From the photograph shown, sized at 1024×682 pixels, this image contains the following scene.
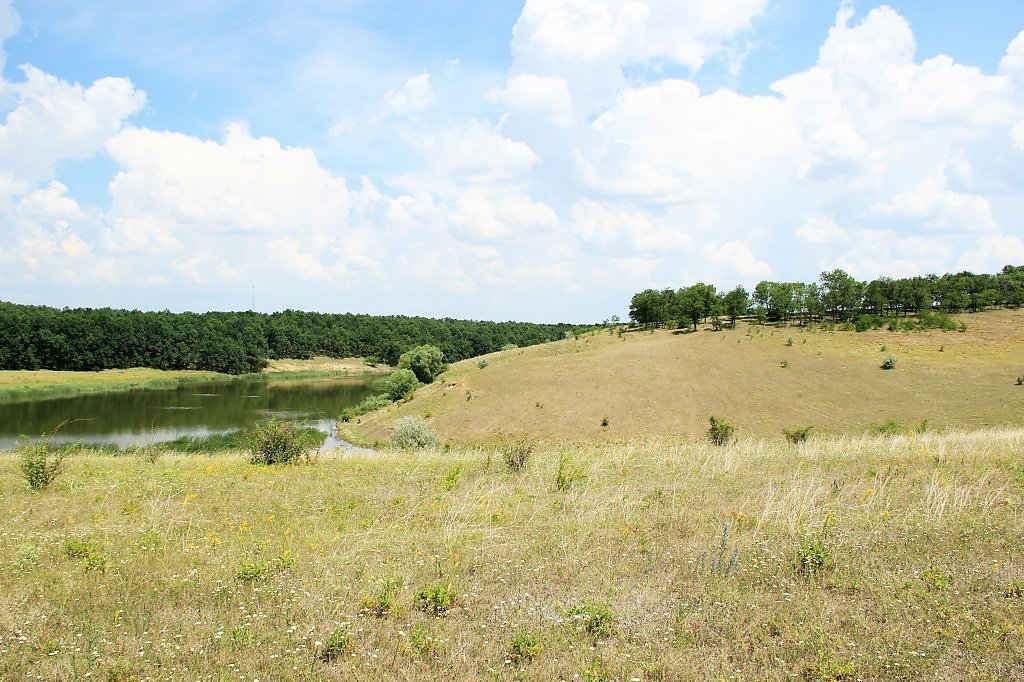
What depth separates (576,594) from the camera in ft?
19.6

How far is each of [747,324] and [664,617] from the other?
283 feet

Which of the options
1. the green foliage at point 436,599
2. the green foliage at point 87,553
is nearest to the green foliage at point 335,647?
the green foliage at point 436,599

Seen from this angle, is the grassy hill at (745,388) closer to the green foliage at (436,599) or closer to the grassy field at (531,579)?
the grassy field at (531,579)

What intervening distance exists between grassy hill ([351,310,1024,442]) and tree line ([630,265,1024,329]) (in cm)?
759

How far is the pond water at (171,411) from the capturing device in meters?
48.5

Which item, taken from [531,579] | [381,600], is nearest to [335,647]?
[381,600]

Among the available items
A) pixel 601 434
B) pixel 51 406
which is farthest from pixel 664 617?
→ pixel 51 406

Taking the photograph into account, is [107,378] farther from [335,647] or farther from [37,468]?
[335,647]

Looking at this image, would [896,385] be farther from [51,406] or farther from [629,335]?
[51,406]

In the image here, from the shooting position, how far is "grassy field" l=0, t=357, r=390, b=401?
7731cm

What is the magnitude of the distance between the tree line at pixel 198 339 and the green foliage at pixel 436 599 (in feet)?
377

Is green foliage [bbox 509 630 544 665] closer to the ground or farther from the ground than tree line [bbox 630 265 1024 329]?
closer to the ground

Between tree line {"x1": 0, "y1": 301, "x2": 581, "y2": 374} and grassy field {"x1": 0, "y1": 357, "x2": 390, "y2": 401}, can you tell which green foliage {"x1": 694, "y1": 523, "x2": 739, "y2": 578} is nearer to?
grassy field {"x1": 0, "y1": 357, "x2": 390, "y2": 401}

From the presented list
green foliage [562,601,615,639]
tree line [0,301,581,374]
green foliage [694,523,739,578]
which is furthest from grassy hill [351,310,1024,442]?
tree line [0,301,581,374]
